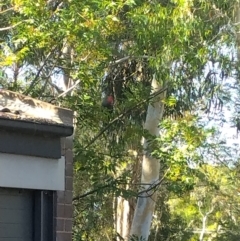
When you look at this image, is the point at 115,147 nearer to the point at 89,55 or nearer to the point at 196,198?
the point at 89,55

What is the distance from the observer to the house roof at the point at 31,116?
15.7ft

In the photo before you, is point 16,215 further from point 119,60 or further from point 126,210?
point 126,210

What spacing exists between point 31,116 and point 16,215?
30.1 inches

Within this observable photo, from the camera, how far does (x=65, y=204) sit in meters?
5.13

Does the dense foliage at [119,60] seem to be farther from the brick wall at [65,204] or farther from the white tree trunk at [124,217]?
the white tree trunk at [124,217]

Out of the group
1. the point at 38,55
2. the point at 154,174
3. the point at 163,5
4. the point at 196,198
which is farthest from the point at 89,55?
the point at 196,198

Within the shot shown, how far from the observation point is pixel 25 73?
38.3ft

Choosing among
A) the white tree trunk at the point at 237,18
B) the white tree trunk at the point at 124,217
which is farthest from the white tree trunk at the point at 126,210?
the white tree trunk at the point at 237,18

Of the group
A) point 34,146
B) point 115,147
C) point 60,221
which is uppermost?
point 115,147

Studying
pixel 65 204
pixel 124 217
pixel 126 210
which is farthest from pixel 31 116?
pixel 124 217

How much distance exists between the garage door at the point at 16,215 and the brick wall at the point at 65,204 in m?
0.22

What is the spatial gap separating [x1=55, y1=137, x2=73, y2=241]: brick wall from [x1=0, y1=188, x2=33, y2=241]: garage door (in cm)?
22

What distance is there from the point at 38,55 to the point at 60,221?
5.12 m

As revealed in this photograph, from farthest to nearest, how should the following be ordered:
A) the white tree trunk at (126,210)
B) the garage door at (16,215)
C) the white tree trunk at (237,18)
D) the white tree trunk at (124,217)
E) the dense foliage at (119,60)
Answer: the white tree trunk at (124,217), the white tree trunk at (126,210), the white tree trunk at (237,18), the dense foliage at (119,60), the garage door at (16,215)
